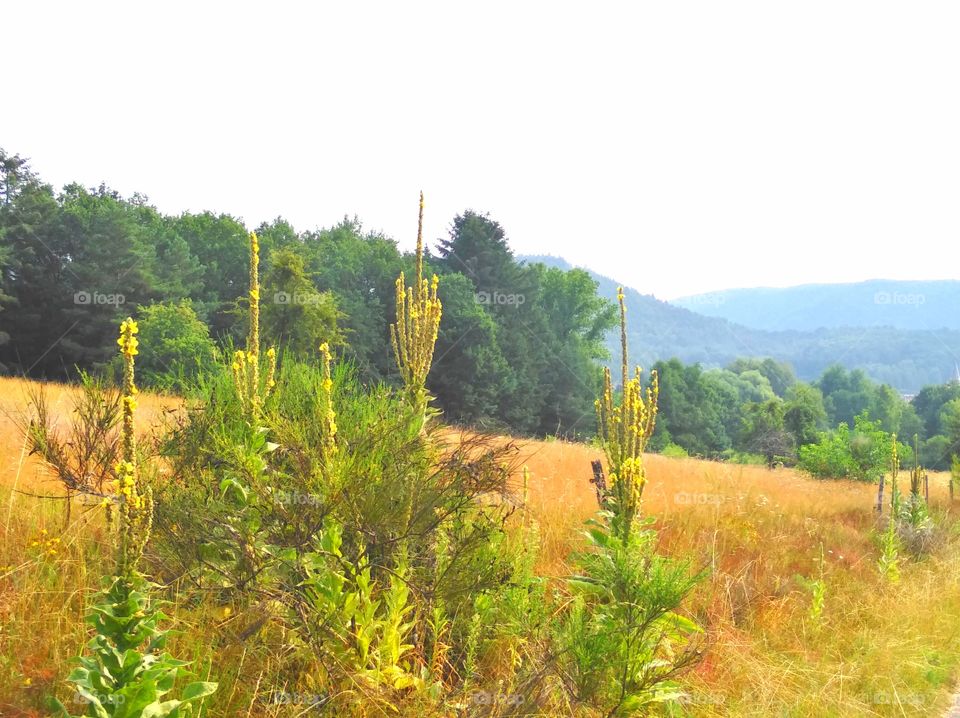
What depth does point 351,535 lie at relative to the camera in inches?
191

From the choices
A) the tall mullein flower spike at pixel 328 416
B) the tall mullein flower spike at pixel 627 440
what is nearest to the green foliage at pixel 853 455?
the tall mullein flower spike at pixel 627 440

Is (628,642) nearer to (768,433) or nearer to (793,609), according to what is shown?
(793,609)

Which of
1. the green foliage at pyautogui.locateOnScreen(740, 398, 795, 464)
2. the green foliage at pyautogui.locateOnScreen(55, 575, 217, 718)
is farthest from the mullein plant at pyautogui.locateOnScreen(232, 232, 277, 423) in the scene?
the green foliage at pyautogui.locateOnScreen(740, 398, 795, 464)

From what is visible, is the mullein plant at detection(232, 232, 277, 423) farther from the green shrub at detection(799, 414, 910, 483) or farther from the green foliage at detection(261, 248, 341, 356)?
the green shrub at detection(799, 414, 910, 483)

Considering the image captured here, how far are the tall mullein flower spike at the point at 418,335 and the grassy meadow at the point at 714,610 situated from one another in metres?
0.87

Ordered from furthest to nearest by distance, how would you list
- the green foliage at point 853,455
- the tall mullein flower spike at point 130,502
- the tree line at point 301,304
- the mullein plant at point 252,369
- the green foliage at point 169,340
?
the tree line at point 301,304 < the green foliage at point 169,340 < the green foliage at point 853,455 < the mullein plant at point 252,369 < the tall mullein flower spike at point 130,502

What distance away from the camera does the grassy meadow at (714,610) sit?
14.1ft

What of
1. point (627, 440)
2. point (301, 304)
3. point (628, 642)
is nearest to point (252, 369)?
point (627, 440)

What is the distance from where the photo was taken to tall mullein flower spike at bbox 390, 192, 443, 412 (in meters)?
5.35

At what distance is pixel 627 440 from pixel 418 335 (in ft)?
6.14

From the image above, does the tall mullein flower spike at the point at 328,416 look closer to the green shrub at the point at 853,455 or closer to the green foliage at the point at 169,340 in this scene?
the green foliage at the point at 169,340

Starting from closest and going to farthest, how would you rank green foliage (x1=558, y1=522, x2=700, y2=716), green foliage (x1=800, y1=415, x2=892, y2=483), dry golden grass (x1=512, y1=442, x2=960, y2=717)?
green foliage (x1=558, y1=522, x2=700, y2=716)
dry golden grass (x1=512, y1=442, x2=960, y2=717)
green foliage (x1=800, y1=415, x2=892, y2=483)

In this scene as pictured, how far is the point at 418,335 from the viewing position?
213 inches

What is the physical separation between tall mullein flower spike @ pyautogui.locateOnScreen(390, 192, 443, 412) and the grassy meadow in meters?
0.87
